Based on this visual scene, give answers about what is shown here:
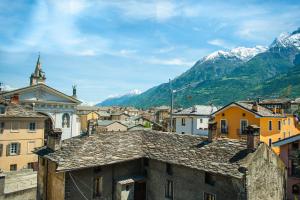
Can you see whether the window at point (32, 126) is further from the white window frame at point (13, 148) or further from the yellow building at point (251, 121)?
the yellow building at point (251, 121)

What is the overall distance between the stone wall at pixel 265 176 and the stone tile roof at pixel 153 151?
1.00 metres

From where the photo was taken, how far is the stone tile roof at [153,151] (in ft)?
54.9

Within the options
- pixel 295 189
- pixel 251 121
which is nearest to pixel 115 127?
pixel 251 121

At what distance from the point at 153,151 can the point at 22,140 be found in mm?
21233

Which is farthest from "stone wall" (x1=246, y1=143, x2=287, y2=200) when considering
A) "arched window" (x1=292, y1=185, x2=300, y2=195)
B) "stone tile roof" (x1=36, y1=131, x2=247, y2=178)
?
"arched window" (x1=292, y1=185, x2=300, y2=195)

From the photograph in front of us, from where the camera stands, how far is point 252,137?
16.4 m

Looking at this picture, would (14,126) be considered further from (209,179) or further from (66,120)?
(209,179)

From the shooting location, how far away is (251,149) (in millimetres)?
16391

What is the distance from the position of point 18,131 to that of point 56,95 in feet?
46.7

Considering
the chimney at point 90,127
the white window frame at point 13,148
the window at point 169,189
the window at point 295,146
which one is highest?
the chimney at point 90,127

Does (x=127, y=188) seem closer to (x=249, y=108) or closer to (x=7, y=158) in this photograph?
(x=7, y=158)

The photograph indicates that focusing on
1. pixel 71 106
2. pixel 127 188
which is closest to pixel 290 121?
pixel 127 188

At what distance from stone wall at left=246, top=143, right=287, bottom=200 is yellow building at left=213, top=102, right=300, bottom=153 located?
19.2 meters

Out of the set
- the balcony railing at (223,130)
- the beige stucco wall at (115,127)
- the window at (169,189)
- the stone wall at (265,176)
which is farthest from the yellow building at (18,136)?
the stone wall at (265,176)
